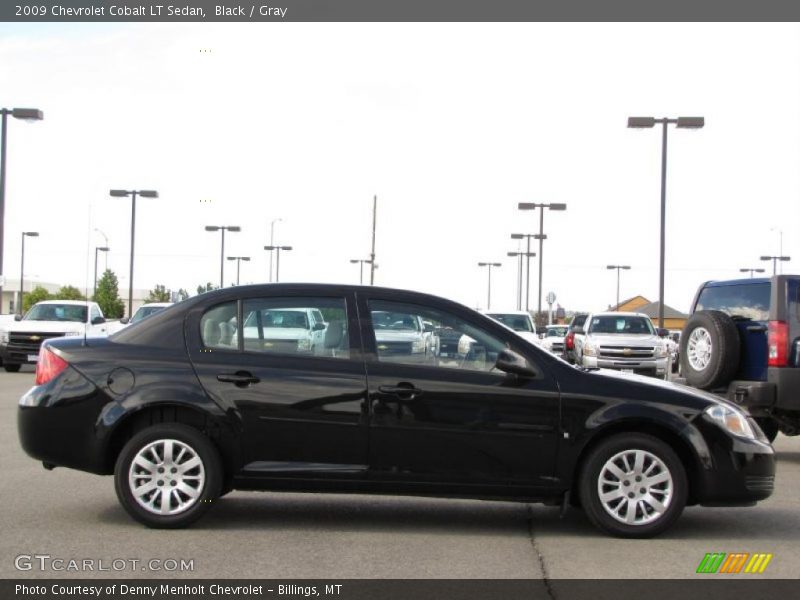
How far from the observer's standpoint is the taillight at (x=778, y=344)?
1067 cm

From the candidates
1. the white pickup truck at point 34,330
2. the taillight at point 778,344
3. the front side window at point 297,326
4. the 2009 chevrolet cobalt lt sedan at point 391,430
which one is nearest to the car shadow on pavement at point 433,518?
the 2009 chevrolet cobalt lt sedan at point 391,430

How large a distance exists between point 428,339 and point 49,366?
2647 millimetres

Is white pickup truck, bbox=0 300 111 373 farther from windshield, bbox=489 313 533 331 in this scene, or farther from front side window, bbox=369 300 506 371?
front side window, bbox=369 300 506 371

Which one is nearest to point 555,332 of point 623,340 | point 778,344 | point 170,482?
point 623,340

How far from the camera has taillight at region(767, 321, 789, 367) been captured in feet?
35.0

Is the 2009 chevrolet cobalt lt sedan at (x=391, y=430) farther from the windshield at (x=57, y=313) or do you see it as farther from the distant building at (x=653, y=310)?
the distant building at (x=653, y=310)

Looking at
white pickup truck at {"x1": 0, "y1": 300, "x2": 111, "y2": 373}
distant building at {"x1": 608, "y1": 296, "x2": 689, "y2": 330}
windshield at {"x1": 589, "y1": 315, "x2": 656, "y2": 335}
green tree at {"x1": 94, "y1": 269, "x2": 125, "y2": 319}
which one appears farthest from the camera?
distant building at {"x1": 608, "y1": 296, "x2": 689, "y2": 330}

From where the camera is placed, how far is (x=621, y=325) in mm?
26875

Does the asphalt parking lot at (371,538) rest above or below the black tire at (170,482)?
below

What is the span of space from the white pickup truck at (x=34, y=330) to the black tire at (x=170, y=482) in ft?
57.5

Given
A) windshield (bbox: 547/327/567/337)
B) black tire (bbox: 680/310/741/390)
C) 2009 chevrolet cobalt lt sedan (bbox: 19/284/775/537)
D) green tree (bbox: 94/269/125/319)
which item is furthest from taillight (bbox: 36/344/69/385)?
green tree (bbox: 94/269/125/319)

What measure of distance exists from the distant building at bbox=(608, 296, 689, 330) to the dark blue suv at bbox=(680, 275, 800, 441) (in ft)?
250

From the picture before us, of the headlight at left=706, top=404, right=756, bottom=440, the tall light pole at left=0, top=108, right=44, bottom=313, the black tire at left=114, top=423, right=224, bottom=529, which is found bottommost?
the black tire at left=114, top=423, right=224, bottom=529

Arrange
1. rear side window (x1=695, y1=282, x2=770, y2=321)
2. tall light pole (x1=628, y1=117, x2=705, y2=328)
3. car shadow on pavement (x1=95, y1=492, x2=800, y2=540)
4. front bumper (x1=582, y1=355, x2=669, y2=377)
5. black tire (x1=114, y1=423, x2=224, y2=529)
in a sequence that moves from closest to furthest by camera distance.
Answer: black tire (x1=114, y1=423, x2=224, y2=529), car shadow on pavement (x1=95, y1=492, x2=800, y2=540), rear side window (x1=695, y1=282, x2=770, y2=321), front bumper (x1=582, y1=355, x2=669, y2=377), tall light pole (x1=628, y1=117, x2=705, y2=328)
